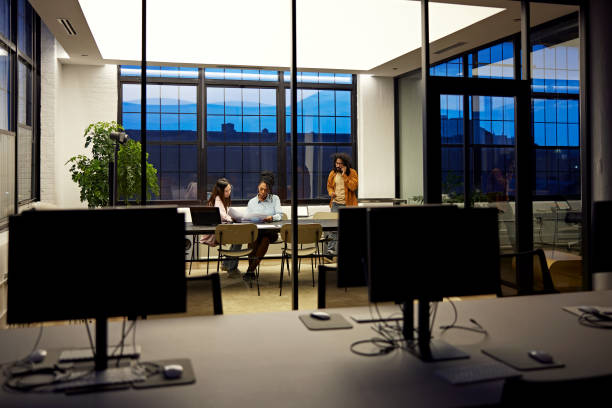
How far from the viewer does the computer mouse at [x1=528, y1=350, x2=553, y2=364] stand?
5.50ft

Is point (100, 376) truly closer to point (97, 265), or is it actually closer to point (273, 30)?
point (97, 265)

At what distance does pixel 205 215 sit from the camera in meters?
6.20

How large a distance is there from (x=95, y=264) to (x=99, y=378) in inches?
12.8

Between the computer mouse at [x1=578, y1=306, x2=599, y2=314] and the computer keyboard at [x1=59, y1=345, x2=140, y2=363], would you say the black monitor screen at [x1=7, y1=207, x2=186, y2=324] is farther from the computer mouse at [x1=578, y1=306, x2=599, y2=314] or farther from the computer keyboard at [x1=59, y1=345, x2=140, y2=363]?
the computer mouse at [x1=578, y1=306, x2=599, y2=314]

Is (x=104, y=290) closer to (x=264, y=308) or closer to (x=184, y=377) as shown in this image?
(x=184, y=377)

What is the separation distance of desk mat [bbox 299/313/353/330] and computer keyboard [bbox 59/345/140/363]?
0.66 metres

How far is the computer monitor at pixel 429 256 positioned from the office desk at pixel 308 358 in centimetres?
20

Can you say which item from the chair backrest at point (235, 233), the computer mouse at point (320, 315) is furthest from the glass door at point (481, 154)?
the computer mouse at point (320, 315)

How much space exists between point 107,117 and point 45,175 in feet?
4.31

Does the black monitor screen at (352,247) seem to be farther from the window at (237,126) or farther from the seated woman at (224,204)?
the window at (237,126)

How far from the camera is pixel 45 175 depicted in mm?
7430

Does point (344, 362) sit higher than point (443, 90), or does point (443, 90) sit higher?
point (443, 90)

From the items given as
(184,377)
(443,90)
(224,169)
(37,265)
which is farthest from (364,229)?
(224,169)

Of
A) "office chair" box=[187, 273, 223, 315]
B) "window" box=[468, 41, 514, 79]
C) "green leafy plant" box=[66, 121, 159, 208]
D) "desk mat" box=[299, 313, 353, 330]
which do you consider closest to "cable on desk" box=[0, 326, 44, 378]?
"office chair" box=[187, 273, 223, 315]
